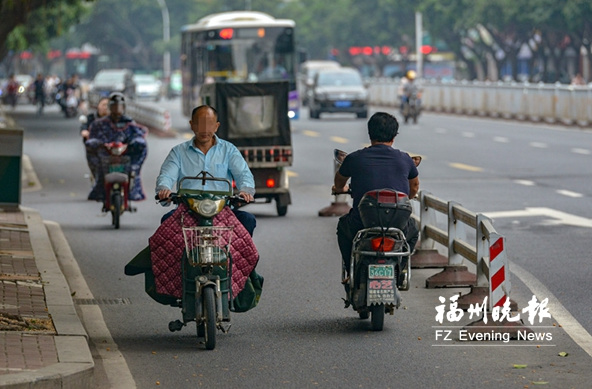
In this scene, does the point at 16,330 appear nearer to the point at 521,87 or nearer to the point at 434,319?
the point at 434,319

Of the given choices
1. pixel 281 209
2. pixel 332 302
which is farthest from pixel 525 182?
pixel 332 302

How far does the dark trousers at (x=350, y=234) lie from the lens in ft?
30.7

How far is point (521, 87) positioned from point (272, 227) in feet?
93.5

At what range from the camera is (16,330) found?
8594 millimetres

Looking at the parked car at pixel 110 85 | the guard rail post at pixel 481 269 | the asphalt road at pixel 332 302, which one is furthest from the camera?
the parked car at pixel 110 85

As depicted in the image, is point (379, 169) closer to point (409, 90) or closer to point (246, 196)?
point (246, 196)

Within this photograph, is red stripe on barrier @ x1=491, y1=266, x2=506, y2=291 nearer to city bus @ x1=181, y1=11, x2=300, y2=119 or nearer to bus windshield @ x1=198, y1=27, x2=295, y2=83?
city bus @ x1=181, y1=11, x2=300, y2=119

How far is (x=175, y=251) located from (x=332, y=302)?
2341mm

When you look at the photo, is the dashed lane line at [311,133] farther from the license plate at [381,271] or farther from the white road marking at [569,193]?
the license plate at [381,271]

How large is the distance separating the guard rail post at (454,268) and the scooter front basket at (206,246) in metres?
3.27

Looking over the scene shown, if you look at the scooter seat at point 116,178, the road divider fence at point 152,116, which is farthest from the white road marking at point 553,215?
the road divider fence at point 152,116

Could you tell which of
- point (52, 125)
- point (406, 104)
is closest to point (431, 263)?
point (406, 104)

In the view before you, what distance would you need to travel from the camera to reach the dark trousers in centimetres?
936

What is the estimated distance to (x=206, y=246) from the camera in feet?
28.1
